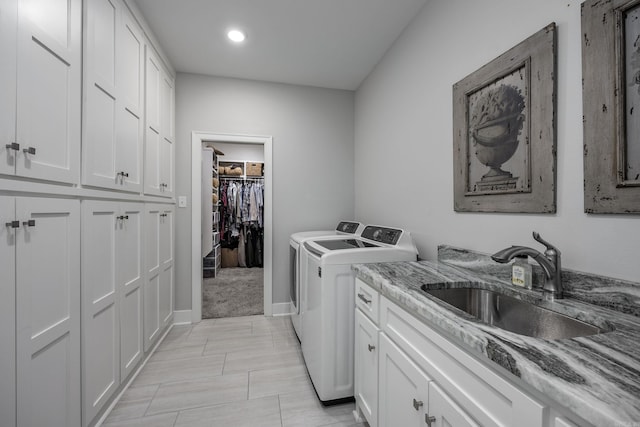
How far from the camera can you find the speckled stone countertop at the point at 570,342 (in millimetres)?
456

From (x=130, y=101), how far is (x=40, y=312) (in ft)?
4.52

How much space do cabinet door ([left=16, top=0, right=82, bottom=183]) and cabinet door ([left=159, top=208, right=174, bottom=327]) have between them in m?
1.27

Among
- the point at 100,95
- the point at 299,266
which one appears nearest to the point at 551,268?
the point at 299,266

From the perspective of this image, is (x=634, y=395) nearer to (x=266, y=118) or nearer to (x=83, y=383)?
(x=83, y=383)

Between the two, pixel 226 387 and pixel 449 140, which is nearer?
pixel 449 140

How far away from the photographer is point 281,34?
7.17 feet

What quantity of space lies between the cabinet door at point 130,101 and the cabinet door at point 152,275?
0.34 meters

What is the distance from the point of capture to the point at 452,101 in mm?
1616

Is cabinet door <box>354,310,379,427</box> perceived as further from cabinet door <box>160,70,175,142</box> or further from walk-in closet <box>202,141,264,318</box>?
walk-in closet <box>202,141,264,318</box>

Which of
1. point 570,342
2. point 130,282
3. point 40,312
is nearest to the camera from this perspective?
point 570,342

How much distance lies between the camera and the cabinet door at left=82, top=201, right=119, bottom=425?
1318mm

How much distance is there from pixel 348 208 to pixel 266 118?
4.54 feet

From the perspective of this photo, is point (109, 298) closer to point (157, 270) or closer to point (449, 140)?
point (157, 270)

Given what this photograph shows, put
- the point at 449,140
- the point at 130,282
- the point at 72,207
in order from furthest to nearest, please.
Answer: the point at 130,282 → the point at 449,140 → the point at 72,207
